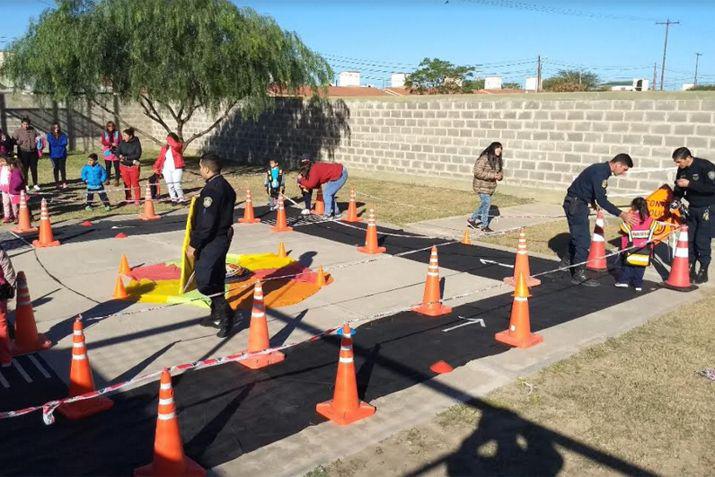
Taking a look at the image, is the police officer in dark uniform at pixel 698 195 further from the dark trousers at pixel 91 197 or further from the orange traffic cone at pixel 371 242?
the dark trousers at pixel 91 197

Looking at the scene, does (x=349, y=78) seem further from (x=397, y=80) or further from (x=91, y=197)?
(x=91, y=197)

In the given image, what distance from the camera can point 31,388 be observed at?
5.55 meters

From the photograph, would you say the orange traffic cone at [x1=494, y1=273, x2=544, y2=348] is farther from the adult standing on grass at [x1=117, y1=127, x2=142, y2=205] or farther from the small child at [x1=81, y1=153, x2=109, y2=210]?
the adult standing on grass at [x1=117, y1=127, x2=142, y2=205]

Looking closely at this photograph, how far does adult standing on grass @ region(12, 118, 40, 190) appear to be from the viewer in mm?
17125

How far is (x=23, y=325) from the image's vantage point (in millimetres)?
6359

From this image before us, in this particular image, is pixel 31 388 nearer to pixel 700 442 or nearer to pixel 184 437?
pixel 184 437

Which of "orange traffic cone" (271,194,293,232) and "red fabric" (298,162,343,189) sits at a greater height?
"red fabric" (298,162,343,189)

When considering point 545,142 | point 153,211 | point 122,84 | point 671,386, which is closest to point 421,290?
point 671,386

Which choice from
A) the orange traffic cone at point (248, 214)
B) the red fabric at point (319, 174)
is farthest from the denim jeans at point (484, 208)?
the orange traffic cone at point (248, 214)

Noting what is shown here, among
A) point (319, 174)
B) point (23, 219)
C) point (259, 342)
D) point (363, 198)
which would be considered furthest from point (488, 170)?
point (23, 219)

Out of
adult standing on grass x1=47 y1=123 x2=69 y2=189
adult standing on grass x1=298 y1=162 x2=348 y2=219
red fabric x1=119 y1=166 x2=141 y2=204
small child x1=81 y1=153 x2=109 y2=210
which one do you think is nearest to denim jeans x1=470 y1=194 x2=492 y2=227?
adult standing on grass x1=298 y1=162 x2=348 y2=219

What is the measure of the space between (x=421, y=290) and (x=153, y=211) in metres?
7.88

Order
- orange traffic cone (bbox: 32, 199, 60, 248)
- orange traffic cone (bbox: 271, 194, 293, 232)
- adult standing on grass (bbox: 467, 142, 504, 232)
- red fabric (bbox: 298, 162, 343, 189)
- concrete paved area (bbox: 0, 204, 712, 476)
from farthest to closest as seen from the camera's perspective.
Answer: red fabric (bbox: 298, 162, 343, 189) → orange traffic cone (bbox: 271, 194, 293, 232) → adult standing on grass (bbox: 467, 142, 504, 232) → orange traffic cone (bbox: 32, 199, 60, 248) → concrete paved area (bbox: 0, 204, 712, 476)

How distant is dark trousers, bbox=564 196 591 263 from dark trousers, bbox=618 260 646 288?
0.55 metres
